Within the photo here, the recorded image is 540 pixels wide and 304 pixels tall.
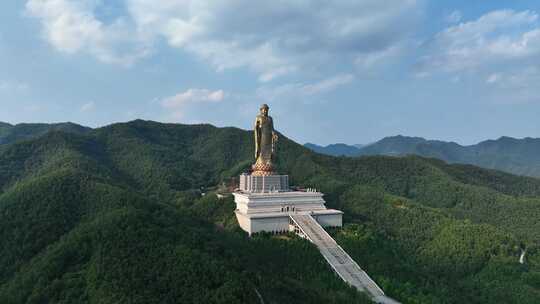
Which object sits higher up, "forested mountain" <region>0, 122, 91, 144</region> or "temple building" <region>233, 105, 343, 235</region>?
"forested mountain" <region>0, 122, 91, 144</region>

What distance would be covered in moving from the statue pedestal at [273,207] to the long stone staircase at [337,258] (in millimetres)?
982

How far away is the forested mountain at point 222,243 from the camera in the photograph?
18.0m

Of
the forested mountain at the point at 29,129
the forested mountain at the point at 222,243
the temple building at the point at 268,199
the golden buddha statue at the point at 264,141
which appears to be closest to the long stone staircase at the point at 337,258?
the forested mountain at the point at 222,243

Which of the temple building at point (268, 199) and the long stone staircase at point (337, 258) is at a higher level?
the temple building at point (268, 199)

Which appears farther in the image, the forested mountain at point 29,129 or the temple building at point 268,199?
the forested mountain at point 29,129

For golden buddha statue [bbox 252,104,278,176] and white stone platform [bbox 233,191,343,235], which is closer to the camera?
white stone platform [bbox 233,191,343,235]

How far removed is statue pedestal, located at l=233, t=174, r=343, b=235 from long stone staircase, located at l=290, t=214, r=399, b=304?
0.98 metres

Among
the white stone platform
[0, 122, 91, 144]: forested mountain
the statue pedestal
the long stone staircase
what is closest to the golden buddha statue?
the statue pedestal

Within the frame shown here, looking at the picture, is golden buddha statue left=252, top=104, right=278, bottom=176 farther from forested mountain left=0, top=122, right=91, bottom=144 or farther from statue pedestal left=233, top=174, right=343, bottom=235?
forested mountain left=0, top=122, right=91, bottom=144

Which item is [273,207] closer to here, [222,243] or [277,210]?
[277,210]

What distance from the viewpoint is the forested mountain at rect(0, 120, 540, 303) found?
59.0ft

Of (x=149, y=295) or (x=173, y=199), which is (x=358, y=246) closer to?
(x=149, y=295)

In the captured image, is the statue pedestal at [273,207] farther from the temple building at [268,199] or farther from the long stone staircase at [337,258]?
the long stone staircase at [337,258]

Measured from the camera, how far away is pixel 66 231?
24.2 metres
